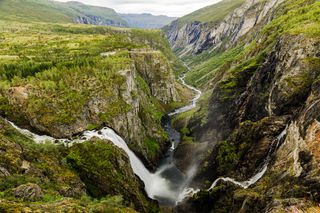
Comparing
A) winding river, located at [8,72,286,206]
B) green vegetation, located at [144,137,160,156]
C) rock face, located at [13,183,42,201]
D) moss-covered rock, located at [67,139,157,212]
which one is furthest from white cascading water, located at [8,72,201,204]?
rock face, located at [13,183,42,201]

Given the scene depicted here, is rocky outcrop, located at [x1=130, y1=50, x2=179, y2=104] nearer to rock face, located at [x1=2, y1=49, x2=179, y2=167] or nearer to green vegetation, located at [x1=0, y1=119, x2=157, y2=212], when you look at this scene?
rock face, located at [x1=2, y1=49, x2=179, y2=167]

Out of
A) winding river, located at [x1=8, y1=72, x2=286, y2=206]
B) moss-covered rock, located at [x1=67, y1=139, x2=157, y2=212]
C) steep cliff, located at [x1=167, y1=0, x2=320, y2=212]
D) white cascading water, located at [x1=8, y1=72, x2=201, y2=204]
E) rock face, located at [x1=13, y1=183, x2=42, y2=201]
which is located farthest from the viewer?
white cascading water, located at [x1=8, y1=72, x2=201, y2=204]

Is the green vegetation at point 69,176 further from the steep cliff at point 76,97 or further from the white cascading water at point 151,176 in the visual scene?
the steep cliff at point 76,97

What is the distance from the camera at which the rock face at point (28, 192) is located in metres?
33.2

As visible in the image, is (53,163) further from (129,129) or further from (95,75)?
(95,75)

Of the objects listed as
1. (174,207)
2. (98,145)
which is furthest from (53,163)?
(174,207)

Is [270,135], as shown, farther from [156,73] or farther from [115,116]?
[156,73]

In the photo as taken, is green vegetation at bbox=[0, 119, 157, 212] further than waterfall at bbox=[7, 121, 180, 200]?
No

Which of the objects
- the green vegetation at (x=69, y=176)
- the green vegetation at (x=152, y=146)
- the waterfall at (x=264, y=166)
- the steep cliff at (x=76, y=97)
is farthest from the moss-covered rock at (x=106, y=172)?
the waterfall at (x=264, y=166)

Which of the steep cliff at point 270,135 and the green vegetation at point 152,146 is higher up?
the steep cliff at point 270,135

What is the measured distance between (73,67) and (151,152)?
33354 millimetres

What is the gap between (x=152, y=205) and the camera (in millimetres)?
63344

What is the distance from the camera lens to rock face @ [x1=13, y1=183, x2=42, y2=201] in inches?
1307

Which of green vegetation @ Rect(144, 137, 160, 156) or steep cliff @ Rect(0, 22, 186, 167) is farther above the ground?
steep cliff @ Rect(0, 22, 186, 167)
